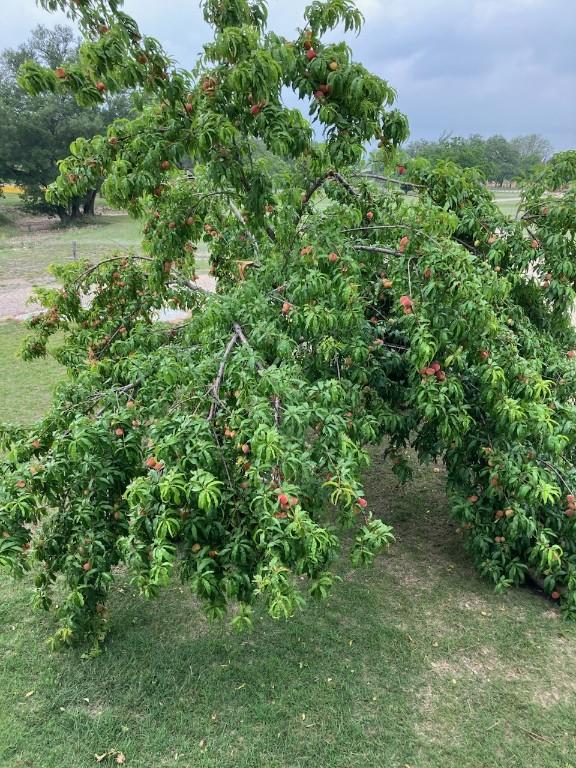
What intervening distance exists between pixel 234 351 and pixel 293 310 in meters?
0.38

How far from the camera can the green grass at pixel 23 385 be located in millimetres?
7234

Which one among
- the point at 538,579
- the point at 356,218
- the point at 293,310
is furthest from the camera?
the point at 538,579

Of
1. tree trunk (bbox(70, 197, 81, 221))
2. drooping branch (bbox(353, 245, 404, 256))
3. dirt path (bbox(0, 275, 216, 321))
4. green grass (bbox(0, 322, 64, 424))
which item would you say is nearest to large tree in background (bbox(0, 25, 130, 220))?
tree trunk (bbox(70, 197, 81, 221))

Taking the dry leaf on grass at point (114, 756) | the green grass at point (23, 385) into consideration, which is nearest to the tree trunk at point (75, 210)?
the green grass at point (23, 385)

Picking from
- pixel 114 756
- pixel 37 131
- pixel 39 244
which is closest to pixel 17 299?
pixel 39 244

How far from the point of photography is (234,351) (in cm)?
277

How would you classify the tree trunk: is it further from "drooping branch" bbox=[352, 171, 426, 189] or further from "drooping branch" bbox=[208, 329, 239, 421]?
"drooping branch" bbox=[208, 329, 239, 421]

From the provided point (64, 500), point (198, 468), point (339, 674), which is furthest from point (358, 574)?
point (198, 468)

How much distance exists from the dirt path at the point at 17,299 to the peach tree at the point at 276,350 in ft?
30.0

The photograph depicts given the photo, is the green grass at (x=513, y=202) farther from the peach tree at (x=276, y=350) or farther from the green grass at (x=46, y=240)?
the green grass at (x=46, y=240)

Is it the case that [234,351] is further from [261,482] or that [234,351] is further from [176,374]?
[261,482]

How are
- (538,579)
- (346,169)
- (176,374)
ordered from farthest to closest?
(538,579) → (346,169) → (176,374)

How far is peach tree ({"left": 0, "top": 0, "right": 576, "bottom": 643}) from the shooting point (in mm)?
2373

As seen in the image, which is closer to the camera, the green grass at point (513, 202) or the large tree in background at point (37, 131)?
the green grass at point (513, 202)
